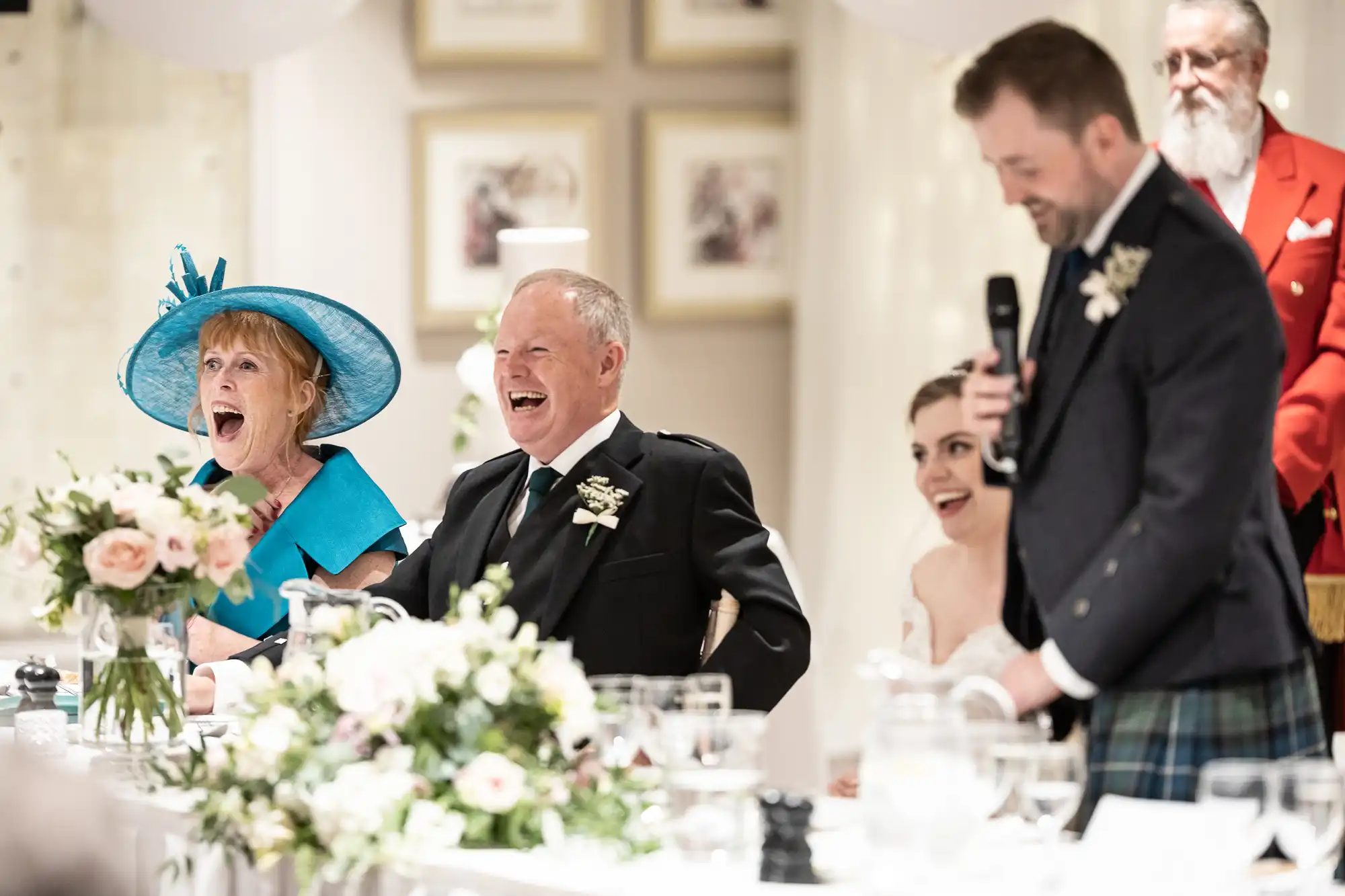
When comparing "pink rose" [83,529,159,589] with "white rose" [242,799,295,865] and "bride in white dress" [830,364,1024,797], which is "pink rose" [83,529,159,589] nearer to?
"white rose" [242,799,295,865]

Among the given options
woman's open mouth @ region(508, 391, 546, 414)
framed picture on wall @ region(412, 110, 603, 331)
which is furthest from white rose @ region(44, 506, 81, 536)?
framed picture on wall @ region(412, 110, 603, 331)

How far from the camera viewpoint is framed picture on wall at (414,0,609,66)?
5.59m

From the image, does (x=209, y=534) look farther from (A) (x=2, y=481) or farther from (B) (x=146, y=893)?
(A) (x=2, y=481)

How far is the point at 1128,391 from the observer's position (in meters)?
2.04

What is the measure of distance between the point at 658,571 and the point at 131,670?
0.82 metres

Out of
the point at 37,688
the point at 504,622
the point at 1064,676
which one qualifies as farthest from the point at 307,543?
the point at 1064,676

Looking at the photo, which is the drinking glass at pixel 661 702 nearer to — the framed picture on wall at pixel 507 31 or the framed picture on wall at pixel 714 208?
the framed picture on wall at pixel 714 208

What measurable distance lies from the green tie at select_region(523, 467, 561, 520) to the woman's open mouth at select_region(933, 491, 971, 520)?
0.95m

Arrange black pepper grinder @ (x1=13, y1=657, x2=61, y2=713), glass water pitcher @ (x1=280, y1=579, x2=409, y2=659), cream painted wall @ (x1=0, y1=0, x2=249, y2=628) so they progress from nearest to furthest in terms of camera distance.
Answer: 1. glass water pitcher @ (x1=280, y1=579, x2=409, y2=659)
2. black pepper grinder @ (x1=13, y1=657, x2=61, y2=713)
3. cream painted wall @ (x1=0, y1=0, x2=249, y2=628)

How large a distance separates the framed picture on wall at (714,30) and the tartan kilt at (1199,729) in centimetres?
393

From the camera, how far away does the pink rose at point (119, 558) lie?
8.16 feet

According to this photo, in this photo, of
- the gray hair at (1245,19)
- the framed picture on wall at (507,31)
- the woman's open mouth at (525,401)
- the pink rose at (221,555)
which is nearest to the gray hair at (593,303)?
the woman's open mouth at (525,401)

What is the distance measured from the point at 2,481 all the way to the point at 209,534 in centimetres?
308

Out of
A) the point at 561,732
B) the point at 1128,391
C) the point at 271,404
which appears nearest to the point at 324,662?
the point at 561,732
